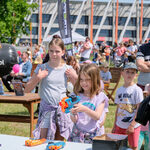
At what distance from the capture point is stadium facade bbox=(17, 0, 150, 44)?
52250 millimetres

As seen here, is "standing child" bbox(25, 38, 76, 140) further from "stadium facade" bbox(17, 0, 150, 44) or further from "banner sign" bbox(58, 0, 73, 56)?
"stadium facade" bbox(17, 0, 150, 44)

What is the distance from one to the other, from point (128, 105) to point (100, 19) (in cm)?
5365

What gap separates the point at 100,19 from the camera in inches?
2229

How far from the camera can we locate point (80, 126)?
3.25 metres

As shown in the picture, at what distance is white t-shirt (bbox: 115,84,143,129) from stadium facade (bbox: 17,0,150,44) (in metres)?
46.3

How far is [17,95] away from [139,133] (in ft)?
8.00

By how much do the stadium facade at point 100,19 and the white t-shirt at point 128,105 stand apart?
4633 cm

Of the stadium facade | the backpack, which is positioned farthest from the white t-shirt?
the stadium facade

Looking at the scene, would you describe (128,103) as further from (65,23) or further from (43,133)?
(65,23)

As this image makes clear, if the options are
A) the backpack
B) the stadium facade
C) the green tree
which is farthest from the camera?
the stadium facade

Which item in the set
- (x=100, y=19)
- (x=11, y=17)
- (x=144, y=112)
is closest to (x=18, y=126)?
(x=144, y=112)

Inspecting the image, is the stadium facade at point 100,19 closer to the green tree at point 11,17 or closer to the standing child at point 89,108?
the green tree at point 11,17

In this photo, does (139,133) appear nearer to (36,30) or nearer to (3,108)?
(3,108)

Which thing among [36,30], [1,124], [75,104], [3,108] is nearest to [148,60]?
[75,104]
